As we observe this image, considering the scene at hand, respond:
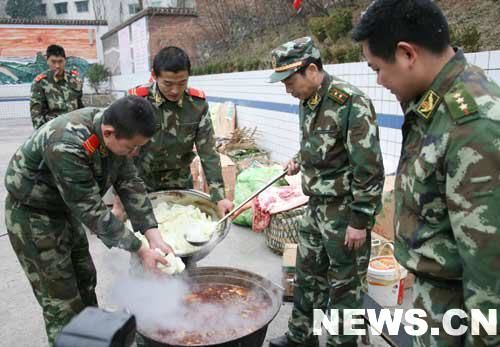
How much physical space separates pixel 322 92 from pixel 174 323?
1.67 meters

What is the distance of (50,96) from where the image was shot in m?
6.77

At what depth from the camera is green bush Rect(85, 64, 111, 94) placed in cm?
2125

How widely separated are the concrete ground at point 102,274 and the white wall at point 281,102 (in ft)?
5.79

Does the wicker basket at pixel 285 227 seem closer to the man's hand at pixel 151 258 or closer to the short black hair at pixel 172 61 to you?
the short black hair at pixel 172 61

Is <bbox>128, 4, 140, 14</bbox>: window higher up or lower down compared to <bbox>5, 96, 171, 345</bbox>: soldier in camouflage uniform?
higher up

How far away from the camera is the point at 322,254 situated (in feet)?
9.09

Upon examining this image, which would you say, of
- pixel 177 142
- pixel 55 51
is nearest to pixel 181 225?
pixel 177 142

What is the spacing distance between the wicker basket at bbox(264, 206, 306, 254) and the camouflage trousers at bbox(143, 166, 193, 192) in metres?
1.34

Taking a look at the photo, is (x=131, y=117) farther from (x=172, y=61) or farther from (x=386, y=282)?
(x=386, y=282)

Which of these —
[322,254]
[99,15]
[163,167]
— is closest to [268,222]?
[163,167]

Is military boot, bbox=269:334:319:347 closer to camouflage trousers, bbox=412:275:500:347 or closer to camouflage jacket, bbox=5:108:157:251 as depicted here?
camouflage jacket, bbox=5:108:157:251

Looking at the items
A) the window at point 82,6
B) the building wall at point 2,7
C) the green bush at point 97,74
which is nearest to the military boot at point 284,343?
the green bush at point 97,74

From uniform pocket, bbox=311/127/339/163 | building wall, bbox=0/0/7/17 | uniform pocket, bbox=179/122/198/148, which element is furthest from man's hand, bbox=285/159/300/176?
building wall, bbox=0/0/7/17

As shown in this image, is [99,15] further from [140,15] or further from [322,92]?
[322,92]
